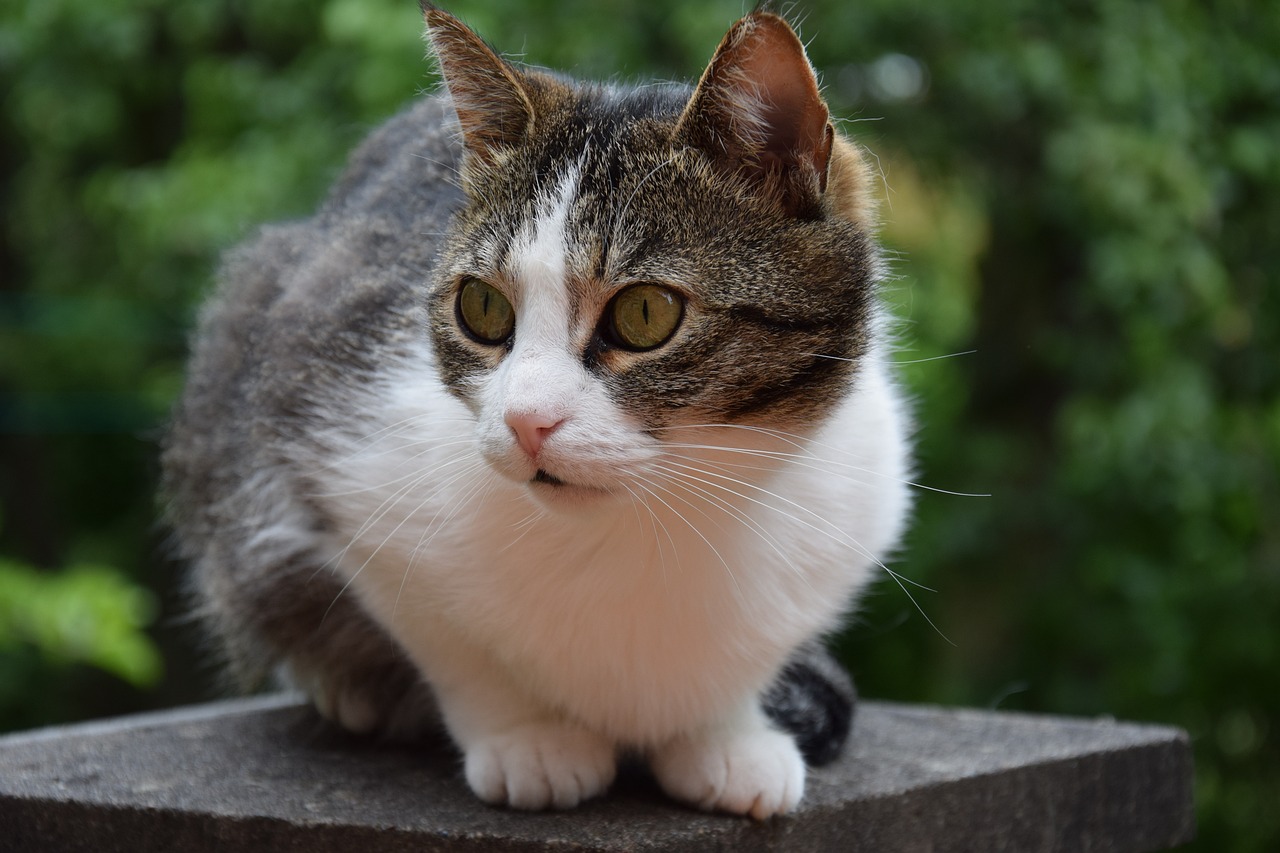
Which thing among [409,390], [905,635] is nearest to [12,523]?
[905,635]

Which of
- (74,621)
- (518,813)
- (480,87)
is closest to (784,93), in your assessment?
(480,87)

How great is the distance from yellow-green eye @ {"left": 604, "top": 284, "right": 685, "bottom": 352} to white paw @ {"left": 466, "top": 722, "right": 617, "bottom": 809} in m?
0.51

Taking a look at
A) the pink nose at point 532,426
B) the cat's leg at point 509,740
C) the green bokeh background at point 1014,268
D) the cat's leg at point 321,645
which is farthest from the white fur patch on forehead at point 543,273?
the green bokeh background at point 1014,268

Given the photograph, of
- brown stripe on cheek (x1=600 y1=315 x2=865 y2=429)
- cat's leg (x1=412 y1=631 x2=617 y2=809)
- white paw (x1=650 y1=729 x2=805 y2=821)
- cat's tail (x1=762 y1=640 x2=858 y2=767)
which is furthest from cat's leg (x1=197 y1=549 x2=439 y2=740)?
brown stripe on cheek (x1=600 y1=315 x2=865 y2=429)

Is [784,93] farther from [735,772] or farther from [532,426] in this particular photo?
[735,772]

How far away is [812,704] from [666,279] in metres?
0.70

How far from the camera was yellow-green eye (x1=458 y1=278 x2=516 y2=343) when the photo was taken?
137cm

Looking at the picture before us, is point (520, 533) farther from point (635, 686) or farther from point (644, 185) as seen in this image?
point (644, 185)

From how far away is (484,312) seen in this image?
139cm

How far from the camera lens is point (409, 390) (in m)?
1.56

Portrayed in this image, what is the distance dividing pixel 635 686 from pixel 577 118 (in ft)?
2.10

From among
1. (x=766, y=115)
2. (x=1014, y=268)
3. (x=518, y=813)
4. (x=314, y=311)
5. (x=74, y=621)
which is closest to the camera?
(x=766, y=115)

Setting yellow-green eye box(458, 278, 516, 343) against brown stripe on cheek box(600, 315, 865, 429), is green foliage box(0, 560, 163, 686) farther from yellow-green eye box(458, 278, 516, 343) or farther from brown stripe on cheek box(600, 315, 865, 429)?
brown stripe on cheek box(600, 315, 865, 429)

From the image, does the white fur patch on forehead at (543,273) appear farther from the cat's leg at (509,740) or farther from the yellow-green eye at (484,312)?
the cat's leg at (509,740)
